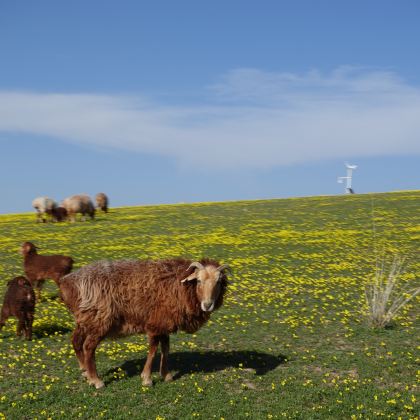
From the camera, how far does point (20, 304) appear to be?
1452cm

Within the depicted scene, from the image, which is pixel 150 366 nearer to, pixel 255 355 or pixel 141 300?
pixel 141 300

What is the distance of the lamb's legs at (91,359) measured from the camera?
38.7ft

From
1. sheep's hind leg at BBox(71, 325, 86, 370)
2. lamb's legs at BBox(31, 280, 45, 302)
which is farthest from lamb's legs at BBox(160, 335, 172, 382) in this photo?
lamb's legs at BBox(31, 280, 45, 302)

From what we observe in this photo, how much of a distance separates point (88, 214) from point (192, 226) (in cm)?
1300

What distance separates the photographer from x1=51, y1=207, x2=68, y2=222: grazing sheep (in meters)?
47.5

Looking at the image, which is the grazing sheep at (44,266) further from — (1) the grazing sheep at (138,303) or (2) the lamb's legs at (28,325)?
(1) the grazing sheep at (138,303)

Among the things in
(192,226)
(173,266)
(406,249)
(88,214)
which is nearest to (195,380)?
(173,266)

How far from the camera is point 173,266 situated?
→ 12766 millimetres

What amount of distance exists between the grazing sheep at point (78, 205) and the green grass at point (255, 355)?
1740cm

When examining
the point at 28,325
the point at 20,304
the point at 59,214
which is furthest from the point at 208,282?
the point at 59,214

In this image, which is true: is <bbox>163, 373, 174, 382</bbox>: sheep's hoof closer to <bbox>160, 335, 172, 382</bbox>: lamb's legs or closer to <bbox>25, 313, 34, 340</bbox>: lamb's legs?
<bbox>160, 335, 172, 382</bbox>: lamb's legs

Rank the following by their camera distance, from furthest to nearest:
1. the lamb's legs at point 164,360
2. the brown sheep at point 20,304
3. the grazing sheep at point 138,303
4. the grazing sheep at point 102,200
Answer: the grazing sheep at point 102,200 → the brown sheep at point 20,304 → the lamb's legs at point 164,360 → the grazing sheep at point 138,303

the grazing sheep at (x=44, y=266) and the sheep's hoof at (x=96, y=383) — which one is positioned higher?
the grazing sheep at (x=44, y=266)

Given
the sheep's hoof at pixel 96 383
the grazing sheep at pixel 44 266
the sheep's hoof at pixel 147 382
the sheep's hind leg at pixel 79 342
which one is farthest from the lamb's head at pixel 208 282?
the grazing sheep at pixel 44 266
